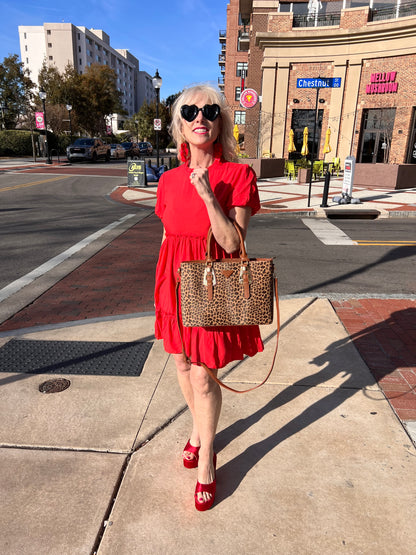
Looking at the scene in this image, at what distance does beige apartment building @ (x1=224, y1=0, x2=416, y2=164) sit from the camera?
78.7 ft

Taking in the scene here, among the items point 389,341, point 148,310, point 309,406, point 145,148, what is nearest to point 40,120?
point 145,148

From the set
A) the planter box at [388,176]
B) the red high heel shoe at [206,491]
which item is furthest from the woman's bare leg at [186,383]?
the planter box at [388,176]

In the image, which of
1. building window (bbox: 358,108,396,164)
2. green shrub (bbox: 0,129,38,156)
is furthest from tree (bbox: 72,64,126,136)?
building window (bbox: 358,108,396,164)

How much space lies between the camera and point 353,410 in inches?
113

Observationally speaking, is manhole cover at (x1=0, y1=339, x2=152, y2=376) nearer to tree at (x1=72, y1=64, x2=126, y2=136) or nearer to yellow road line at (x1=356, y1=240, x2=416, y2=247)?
yellow road line at (x1=356, y1=240, x2=416, y2=247)

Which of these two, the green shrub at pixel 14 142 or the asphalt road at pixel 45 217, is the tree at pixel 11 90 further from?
the asphalt road at pixel 45 217

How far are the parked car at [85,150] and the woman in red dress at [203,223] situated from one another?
1372 inches

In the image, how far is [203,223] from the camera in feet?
6.37

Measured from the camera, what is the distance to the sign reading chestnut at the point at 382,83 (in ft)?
79.4

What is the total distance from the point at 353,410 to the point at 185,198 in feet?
6.37

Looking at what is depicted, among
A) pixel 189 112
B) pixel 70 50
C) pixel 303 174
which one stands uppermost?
pixel 70 50

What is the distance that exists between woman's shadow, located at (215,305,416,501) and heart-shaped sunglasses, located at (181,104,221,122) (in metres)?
1.90

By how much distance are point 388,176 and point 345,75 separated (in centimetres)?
1162

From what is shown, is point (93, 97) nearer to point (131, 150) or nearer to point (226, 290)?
point (131, 150)
